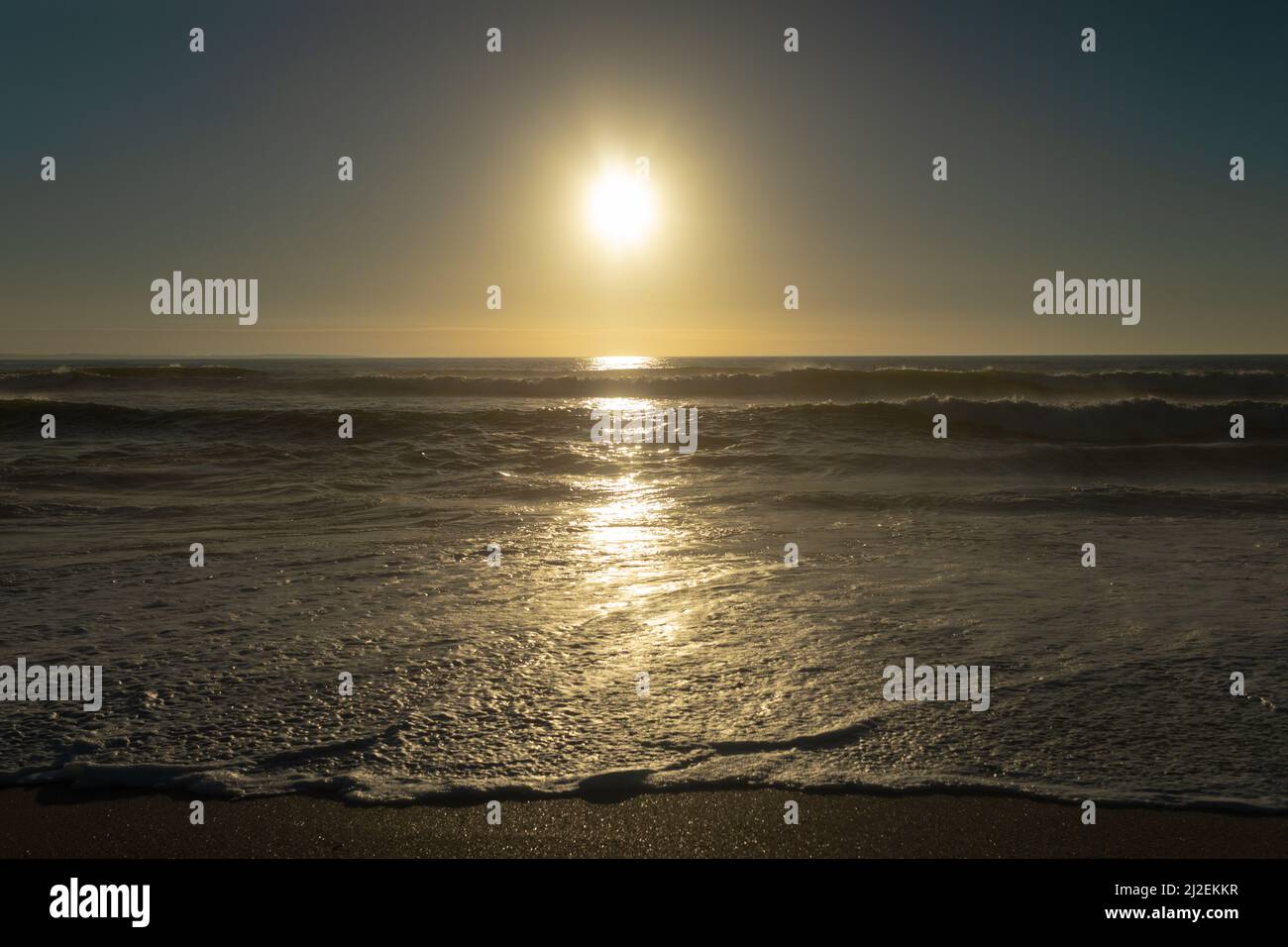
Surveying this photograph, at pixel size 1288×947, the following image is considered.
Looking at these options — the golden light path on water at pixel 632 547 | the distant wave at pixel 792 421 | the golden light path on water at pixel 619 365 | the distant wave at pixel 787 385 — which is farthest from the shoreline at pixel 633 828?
the golden light path on water at pixel 619 365

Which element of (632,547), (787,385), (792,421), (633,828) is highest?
(787,385)

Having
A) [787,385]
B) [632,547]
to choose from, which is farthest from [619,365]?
[632,547]

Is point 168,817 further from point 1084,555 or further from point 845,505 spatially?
point 845,505

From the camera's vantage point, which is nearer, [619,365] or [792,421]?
[792,421]

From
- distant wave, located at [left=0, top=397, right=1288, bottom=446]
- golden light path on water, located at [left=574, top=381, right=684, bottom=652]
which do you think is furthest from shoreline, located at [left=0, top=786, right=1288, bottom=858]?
distant wave, located at [left=0, top=397, right=1288, bottom=446]

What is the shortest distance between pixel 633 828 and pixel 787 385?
3161 centimetres

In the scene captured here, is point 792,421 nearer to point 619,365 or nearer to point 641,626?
point 641,626

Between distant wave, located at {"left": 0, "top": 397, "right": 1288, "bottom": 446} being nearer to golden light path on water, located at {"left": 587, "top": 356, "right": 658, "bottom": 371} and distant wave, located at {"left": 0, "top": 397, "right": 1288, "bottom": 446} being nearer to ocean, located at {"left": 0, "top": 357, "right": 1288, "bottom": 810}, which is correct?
ocean, located at {"left": 0, "top": 357, "right": 1288, "bottom": 810}

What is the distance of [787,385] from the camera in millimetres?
34531

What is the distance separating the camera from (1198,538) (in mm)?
9781

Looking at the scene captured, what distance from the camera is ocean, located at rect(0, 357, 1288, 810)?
4.33 m
